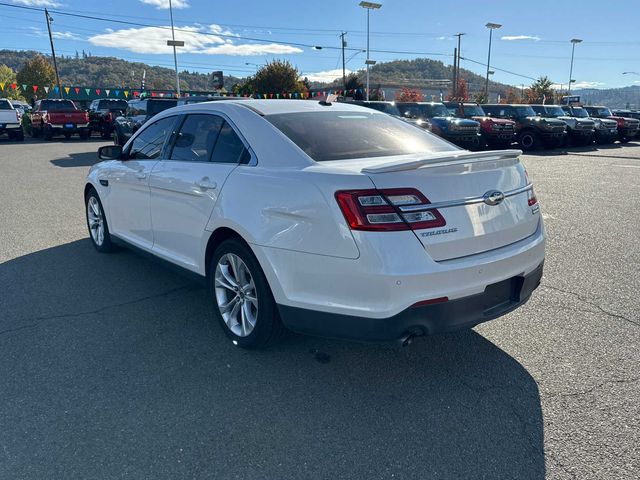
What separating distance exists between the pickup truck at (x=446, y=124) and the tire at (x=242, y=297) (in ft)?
46.2

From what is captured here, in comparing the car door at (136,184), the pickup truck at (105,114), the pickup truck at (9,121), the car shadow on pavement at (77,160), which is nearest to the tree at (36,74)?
the pickup truck at (9,121)

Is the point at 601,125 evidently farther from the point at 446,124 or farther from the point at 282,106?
the point at 282,106

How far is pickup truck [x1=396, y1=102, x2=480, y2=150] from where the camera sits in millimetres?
16672

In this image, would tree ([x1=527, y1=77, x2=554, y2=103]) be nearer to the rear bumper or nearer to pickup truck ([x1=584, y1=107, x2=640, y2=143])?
pickup truck ([x1=584, y1=107, x2=640, y2=143])

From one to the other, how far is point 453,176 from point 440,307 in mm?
749

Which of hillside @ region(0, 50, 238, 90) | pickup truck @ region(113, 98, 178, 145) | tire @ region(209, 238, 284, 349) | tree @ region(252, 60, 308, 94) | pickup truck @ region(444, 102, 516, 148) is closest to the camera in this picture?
tire @ region(209, 238, 284, 349)

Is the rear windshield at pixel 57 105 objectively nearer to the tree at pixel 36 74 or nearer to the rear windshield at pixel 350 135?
the rear windshield at pixel 350 135

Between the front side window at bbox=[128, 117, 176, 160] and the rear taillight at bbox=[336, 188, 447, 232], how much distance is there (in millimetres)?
2450

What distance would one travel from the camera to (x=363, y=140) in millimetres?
3650

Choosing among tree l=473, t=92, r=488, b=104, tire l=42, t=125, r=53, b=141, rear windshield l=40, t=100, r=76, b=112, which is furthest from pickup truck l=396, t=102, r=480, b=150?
tree l=473, t=92, r=488, b=104

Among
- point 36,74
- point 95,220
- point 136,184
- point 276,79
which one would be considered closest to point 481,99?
point 276,79

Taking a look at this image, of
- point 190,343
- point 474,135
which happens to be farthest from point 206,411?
point 474,135

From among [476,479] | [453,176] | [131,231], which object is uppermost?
[453,176]

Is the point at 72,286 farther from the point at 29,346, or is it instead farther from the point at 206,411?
the point at 206,411
